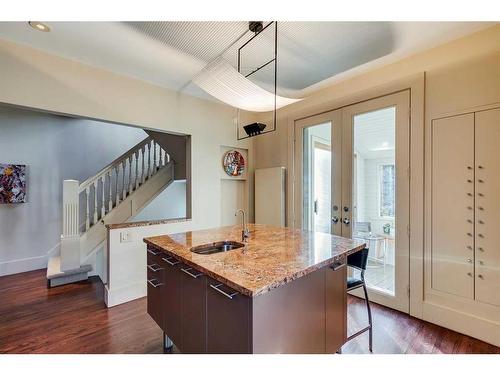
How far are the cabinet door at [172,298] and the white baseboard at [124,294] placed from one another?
1387 millimetres

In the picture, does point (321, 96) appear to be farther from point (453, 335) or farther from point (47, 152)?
point (47, 152)

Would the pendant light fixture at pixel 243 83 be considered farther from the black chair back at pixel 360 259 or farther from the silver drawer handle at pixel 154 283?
the silver drawer handle at pixel 154 283

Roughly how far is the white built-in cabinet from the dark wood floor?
0.49m

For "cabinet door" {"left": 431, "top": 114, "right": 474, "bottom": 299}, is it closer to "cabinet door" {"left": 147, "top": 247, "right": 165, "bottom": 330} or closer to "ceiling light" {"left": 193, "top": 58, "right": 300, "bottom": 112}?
"ceiling light" {"left": 193, "top": 58, "right": 300, "bottom": 112}

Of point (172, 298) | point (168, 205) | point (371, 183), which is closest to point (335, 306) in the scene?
point (172, 298)

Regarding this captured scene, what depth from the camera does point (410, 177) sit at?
8.44 feet

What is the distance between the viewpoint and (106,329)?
2.35m

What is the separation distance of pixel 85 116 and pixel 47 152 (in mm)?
2436

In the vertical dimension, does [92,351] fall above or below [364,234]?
below

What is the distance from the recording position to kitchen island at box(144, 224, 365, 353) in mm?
1187

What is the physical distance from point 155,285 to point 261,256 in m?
0.99
